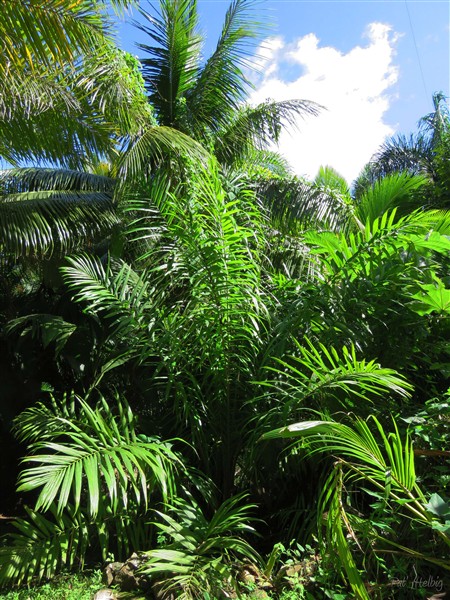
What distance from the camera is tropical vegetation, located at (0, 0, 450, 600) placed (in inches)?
104

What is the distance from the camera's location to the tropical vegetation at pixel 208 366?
264cm

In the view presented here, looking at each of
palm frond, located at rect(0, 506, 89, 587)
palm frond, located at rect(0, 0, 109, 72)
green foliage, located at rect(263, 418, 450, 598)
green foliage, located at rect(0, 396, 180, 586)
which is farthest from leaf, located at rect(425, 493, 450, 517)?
palm frond, located at rect(0, 0, 109, 72)

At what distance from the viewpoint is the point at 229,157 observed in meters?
8.59

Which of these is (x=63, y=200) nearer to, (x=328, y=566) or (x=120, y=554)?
(x=120, y=554)

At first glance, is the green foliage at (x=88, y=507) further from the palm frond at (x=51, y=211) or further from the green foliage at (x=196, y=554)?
the palm frond at (x=51, y=211)

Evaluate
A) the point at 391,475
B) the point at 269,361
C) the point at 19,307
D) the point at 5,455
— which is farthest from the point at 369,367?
the point at 19,307

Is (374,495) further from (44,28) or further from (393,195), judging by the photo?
(44,28)

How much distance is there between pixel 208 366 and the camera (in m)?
4.04

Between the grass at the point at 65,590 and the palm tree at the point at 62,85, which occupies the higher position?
the palm tree at the point at 62,85

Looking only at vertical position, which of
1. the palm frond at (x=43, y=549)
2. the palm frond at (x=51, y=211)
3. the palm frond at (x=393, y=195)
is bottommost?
the palm frond at (x=43, y=549)

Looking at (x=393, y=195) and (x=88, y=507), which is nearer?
(x=88, y=507)

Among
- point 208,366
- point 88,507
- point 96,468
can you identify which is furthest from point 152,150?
point 96,468

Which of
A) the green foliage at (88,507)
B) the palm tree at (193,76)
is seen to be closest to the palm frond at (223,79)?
the palm tree at (193,76)

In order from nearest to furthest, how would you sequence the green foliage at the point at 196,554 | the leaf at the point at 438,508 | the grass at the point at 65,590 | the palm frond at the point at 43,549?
the leaf at the point at 438,508, the green foliage at the point at 196,554, the grass at the point at 65,590, the palm frond at the point at 43,549
